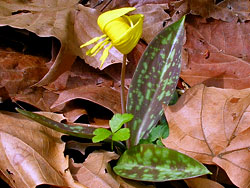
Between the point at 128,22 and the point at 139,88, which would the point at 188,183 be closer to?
the point at 139,88

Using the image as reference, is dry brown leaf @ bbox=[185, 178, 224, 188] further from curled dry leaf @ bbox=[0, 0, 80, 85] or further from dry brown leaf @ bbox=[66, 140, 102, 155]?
curled dry leaf @ bbox=[0, 0, 80, 85]

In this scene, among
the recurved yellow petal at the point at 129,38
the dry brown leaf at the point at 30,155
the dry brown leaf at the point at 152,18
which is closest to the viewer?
the recurved yellow petal at the point at 129,38

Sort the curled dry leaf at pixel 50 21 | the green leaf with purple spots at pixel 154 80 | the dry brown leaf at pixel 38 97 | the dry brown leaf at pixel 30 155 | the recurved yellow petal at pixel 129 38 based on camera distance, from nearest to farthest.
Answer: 1. the recurved yellow petal at pixel 129 38
2. the dry brown leaf at pixel 30 155
3. the green leaf with purple spots at pixel 154 80
4. the dry brown leaf at pixel 38 97
5. the curled dry leaf at pixel 50 21

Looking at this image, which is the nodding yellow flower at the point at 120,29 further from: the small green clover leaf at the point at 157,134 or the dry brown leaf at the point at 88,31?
the dry brown leaf at the point at 88,31

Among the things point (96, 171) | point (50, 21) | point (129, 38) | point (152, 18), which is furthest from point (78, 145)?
point (152, 18)

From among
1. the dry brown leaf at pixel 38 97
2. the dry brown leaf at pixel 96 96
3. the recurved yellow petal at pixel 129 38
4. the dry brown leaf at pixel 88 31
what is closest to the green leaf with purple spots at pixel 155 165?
the dry brown leaf at pixel 96 96

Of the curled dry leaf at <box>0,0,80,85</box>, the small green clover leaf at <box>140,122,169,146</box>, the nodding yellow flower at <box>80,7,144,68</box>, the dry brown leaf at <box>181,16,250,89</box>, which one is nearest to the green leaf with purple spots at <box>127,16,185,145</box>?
the small green clover leaf at <box>140,122,169,146</box>

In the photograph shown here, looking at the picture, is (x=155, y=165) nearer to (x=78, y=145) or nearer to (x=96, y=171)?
(x=96, y=171)

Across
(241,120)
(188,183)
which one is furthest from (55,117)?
(241,120)
